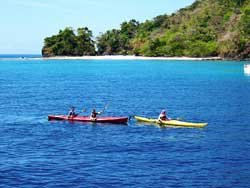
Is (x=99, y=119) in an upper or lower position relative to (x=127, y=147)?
upper

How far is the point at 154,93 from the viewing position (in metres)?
99.6

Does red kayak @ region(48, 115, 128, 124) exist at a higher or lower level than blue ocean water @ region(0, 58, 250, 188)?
higher

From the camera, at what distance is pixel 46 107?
7794cm

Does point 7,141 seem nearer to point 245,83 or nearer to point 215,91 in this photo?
point 215,91

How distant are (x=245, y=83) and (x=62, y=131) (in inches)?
2695

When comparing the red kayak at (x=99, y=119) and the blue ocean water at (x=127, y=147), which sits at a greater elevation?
the red kayak at (x=99, y=119)

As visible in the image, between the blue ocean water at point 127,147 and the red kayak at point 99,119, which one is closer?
the blue ocean water at point 127,147

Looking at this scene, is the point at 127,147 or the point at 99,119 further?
the point at 99,119

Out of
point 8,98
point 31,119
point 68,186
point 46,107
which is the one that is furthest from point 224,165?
point 8,98

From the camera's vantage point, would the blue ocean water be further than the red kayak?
No

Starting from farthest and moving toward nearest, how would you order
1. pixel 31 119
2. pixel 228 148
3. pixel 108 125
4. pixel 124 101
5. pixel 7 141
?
pixel 124 101 → pixel 31 119 → pixel 108 125 → pixel 7 141 → pixel 228 148

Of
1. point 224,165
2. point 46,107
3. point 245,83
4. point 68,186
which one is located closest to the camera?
point 68,186

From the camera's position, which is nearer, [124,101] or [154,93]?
[124,101]

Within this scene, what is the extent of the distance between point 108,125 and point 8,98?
36.5m
